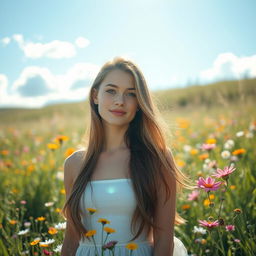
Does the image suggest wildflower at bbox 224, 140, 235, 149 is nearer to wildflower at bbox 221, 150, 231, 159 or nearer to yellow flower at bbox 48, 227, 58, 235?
wildflower at bbox 221, 150, 231, 159

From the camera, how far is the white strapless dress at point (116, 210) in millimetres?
1779

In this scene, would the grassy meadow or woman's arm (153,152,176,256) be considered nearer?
woman's arm (153,152,176,256)

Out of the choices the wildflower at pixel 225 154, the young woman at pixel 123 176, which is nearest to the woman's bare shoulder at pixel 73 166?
the young woman at pixel 123 176

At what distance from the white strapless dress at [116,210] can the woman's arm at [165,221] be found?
0.35 ft

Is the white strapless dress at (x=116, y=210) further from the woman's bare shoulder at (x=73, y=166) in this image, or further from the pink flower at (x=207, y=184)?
the pink flower at (x=207, y=184)

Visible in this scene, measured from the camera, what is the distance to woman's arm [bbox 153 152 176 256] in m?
1.73

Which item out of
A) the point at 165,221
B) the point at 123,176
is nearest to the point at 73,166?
the point at 123,176

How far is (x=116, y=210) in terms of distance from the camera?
70.7 inches

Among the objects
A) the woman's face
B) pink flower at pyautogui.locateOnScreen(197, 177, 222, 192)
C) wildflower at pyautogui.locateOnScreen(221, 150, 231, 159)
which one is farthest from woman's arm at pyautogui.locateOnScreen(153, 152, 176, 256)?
wildflower at pyautogui.locateOnScreen(221, 150, 231, 159)

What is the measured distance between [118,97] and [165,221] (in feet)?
2.65

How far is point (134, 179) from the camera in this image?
71.3 inches

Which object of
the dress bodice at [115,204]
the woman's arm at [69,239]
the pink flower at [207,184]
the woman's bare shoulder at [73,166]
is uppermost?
the woman's bare shoulder at [73,166]

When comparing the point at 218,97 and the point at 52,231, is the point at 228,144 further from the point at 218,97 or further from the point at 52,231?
the point at 52,231

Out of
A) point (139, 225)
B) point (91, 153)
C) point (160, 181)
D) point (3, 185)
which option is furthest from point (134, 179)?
point (3, 185)
